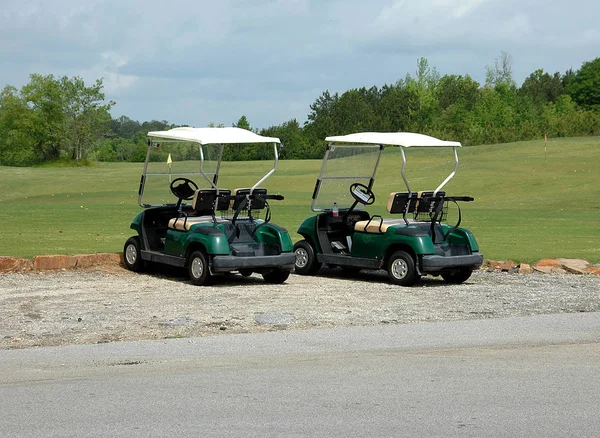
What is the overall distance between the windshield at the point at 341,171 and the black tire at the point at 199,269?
7.52ft

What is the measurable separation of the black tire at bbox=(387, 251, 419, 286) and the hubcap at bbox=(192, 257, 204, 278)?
2.73 metres

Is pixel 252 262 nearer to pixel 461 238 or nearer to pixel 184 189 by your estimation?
pixel 184 189

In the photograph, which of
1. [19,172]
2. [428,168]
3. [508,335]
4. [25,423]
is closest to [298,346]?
[508,335]

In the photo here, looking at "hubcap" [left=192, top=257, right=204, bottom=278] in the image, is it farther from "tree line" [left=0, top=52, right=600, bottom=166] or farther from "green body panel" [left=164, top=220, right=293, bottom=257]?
"tree line" [left=0, top=52, right=600, bottom=166]

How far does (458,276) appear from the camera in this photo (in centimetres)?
1465

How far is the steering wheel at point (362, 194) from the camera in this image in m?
15.2

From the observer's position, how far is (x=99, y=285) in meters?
13.7

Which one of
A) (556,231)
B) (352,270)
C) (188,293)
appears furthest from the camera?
(556,231)

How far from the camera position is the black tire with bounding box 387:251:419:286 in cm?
1391

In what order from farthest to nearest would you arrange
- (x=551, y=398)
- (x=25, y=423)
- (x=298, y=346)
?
(x=298, y=346) < (x=551, y=398) < (x=25, y=423)

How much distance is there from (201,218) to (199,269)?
3.63ft

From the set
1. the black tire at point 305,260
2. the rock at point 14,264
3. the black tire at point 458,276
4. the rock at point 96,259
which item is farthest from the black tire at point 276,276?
the rock at point 14,264

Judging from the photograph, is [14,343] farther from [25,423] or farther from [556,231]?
[556,231]

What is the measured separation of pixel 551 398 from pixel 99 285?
8.33 meters
